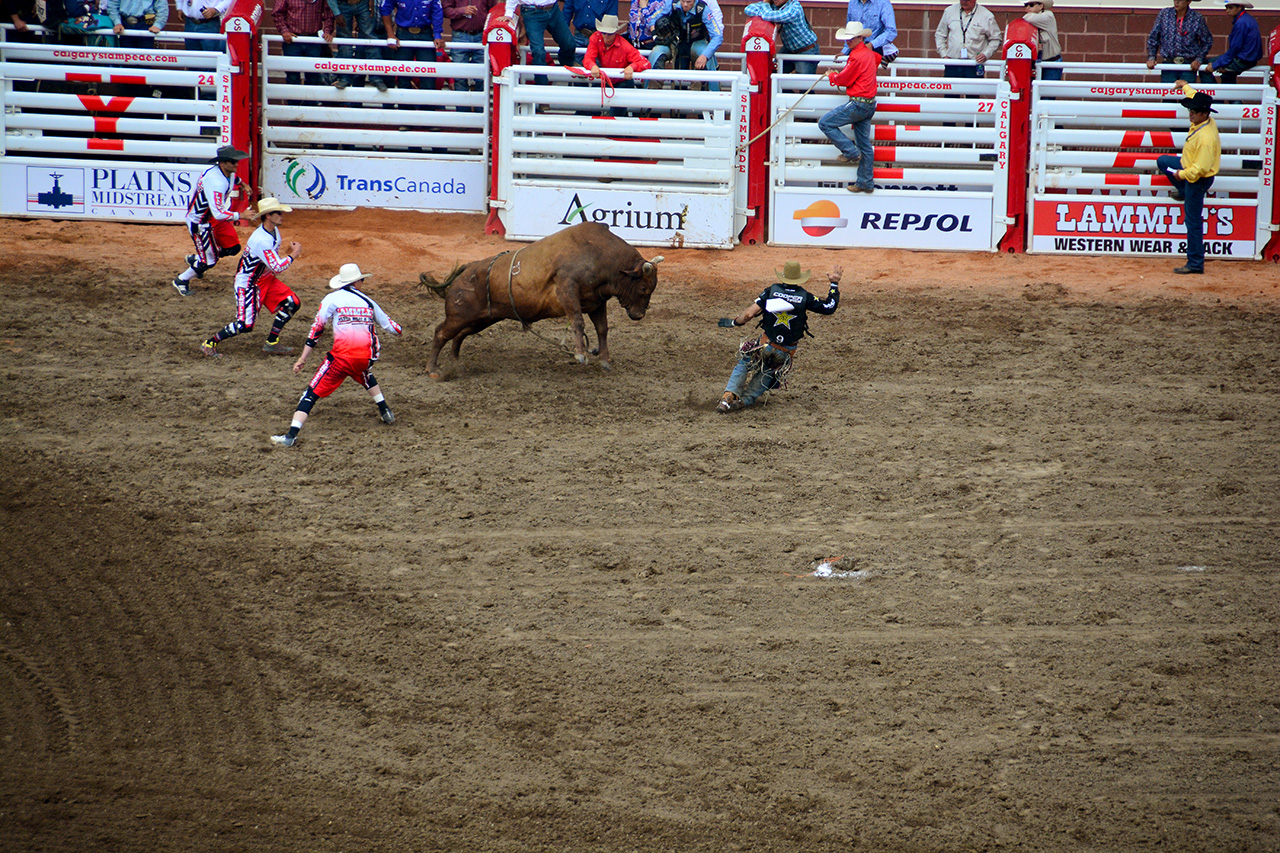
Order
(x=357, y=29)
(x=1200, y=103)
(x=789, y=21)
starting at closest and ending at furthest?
(x=1200, y=103)
(x=789, y=21)
(x=357, y=29)

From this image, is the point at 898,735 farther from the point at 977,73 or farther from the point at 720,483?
the point at 977,73

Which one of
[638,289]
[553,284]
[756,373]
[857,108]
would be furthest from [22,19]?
[756,373]

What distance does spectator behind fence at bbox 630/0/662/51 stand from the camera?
14914mm

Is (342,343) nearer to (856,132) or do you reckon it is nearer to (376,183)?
(376,183)

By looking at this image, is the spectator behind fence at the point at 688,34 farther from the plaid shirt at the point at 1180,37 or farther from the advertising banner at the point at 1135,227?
the plaid shirt at the point at 1180,37

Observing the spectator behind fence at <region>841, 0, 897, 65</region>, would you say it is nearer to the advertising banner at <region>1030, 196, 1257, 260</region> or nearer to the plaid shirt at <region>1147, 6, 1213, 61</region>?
the advertising banner at <region>1030, 196, 1257, 260</region>

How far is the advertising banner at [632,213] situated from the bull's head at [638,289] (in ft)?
14.6

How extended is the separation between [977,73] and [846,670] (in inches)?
439

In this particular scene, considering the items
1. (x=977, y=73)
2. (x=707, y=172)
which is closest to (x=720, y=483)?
(x=707, y=172)

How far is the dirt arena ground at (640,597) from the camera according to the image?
515cm

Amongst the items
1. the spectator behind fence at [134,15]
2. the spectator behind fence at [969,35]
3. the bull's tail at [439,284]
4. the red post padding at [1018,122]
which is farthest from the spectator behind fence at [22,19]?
the red post padding at [1018,122]

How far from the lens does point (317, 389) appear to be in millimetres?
9016

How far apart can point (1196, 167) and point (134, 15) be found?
12.8 m

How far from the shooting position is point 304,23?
1537 centimetres
